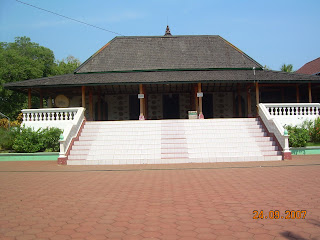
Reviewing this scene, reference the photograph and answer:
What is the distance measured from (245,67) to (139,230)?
1731cm

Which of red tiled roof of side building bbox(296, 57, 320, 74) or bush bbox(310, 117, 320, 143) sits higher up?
red tiled roof of side building bbox(296, 57, 320, 74)

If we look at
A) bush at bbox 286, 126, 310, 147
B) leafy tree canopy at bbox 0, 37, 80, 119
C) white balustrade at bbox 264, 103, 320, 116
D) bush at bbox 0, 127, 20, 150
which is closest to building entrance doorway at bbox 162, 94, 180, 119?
white balustrade at bbox 264, 103, 320, 116

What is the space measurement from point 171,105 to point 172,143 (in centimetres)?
912

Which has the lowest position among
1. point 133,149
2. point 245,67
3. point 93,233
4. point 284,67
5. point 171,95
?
point 93,233

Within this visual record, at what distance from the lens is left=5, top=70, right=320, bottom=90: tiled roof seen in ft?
54.4

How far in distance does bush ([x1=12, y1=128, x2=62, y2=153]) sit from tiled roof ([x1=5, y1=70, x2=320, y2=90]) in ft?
11.0

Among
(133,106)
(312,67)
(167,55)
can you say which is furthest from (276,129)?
(312,67)

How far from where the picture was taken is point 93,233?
3.97 m

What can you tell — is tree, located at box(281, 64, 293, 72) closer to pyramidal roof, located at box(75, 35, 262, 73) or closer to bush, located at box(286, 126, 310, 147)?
pyramidal roof, located at box(75, 35, 262, 73)

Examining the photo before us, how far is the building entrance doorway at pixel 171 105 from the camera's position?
2206cm

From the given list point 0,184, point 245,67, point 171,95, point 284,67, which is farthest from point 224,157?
point 284,67

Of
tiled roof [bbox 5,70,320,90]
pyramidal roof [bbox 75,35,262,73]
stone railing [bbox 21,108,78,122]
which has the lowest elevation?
stone railing [bbox 21,108,78,122]

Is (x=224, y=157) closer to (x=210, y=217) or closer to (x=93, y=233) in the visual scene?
(x=210, y=217)
